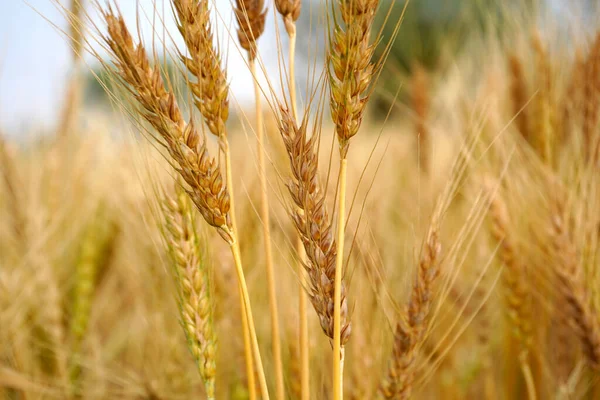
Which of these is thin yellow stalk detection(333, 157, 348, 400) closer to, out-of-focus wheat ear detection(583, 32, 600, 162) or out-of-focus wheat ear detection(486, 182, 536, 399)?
out-of-focus wheat ear detection(486, 182, 536, 399)

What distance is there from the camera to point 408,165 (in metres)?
1.75

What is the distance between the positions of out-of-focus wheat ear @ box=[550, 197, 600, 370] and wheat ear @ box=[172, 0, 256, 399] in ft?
2.01

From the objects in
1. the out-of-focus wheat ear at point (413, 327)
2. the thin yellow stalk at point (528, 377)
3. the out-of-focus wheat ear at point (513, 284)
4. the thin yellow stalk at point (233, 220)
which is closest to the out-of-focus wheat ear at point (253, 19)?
the thin yellow stalk at point (233, 220)

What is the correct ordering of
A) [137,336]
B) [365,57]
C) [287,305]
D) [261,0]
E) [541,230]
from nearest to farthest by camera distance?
[365,57] < [261,0] < [287,305] < [541,230] < [137,336]

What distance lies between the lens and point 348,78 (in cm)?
44

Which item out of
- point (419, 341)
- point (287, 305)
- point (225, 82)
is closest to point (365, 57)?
point (225, 82)

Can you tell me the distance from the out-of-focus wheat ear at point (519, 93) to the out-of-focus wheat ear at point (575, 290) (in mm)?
481

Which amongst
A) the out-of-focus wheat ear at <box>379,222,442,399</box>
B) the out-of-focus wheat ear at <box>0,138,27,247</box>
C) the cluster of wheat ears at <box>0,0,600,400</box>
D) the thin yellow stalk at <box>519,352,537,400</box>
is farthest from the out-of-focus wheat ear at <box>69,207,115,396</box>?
the thin yellow stalk at <box>519,352,537,400</box>

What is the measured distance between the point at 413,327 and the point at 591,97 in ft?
2.37

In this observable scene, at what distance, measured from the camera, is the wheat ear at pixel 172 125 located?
46cm

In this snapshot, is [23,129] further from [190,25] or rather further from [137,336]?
[190,25]

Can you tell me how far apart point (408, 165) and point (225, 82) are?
52.5 inches

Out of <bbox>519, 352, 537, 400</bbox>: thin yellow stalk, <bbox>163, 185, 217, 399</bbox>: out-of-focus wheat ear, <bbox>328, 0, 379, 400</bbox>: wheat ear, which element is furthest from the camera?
<bbox>519, 352, 537, 400</bbox>: thin yellow stalk

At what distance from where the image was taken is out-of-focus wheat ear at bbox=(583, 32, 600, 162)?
3.28 feet
